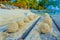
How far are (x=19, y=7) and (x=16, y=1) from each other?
65mm

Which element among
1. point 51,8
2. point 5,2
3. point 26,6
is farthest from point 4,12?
point 51,8

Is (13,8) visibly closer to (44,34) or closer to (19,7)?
(19,7)

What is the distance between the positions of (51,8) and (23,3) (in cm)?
28

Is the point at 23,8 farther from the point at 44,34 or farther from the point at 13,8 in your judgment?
the point at 44,34

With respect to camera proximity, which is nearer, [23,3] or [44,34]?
[44,34]

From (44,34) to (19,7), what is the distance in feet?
2.61

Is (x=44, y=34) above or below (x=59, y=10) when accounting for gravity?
above

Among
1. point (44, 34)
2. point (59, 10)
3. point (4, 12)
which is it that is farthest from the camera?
point (59, 10)

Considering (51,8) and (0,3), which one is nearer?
(0,3)

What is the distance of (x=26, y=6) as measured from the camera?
4.18 ft

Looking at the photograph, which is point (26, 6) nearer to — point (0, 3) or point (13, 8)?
point (13, 8)

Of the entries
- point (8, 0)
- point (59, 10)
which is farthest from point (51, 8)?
point (8, 0)

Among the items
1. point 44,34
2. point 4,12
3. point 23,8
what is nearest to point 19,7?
point 23,8

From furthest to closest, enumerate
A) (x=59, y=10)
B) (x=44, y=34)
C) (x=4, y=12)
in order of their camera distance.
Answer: (x=59, y=10) < (x=4, y=12) < (x=44, y=34)
